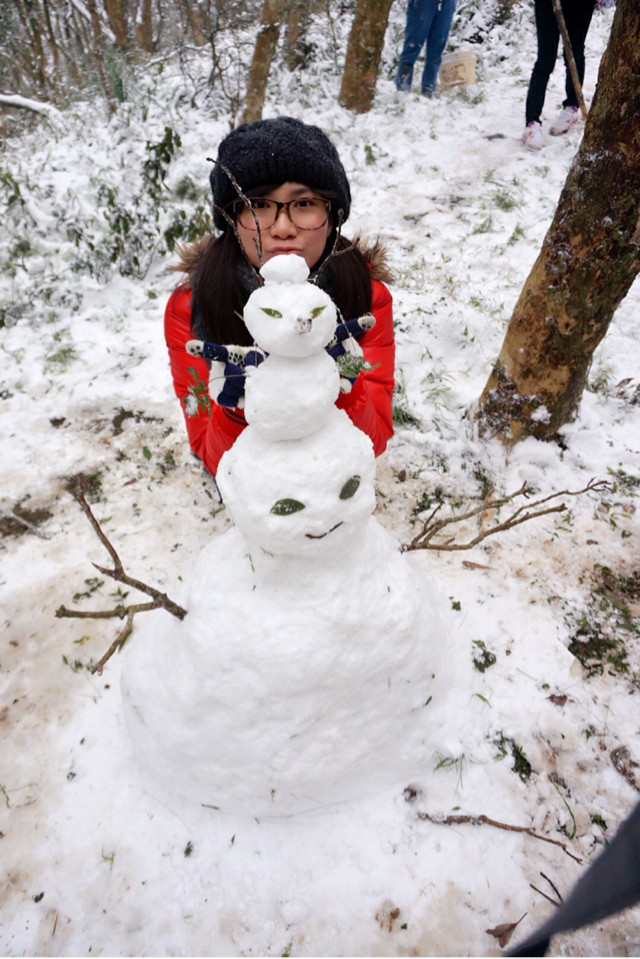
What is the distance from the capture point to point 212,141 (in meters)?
5.53

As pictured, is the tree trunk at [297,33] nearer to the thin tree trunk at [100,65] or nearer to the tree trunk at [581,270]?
the thin tree trunk at [100,65]

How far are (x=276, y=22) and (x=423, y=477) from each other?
5.19 m

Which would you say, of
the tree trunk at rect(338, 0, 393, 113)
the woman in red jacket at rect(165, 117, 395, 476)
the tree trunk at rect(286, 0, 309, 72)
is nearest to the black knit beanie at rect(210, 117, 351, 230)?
the woman in red jacket at rect(165, 117, 395, 476)

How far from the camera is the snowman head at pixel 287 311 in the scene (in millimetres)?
855

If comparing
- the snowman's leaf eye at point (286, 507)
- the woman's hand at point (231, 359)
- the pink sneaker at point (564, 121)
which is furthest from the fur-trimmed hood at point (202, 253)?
the pink sneaker at point (564, 121)

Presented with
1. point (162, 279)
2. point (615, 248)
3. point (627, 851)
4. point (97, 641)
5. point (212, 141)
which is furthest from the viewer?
point (212, 141)

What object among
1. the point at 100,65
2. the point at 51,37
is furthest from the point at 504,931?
the point at 51,37

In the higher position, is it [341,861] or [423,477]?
[423,477]

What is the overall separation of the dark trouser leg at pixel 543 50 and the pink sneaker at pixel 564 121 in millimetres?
399

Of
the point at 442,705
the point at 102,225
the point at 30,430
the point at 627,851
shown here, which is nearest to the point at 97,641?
the point at 442,705

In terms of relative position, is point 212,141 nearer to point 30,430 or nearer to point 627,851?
point 30,430

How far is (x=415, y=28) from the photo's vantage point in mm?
5848

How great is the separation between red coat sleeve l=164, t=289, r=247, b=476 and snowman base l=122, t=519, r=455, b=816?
514mm

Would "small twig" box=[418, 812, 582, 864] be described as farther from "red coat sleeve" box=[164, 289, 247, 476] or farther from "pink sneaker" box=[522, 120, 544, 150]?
"pink sneaker" box=[522, 120, 544, 150]
